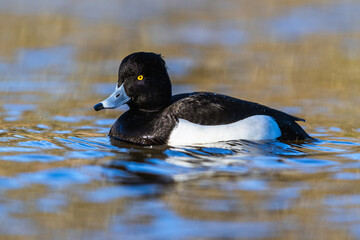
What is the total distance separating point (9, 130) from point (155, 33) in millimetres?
7254

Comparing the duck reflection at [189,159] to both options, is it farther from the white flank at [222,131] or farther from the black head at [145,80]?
the black head at [145,80]

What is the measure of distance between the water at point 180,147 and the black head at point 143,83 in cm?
57

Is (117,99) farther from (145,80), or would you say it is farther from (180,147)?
(180,147)

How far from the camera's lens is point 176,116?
6570mm

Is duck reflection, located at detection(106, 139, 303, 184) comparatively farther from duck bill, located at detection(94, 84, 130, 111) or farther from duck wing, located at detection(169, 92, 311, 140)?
duck bill, located at detection(94, 84, 130, 111)

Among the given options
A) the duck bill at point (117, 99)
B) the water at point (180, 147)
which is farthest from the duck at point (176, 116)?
the water at point (180, 147)

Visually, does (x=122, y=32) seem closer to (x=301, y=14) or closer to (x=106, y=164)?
(x=301, y=14)

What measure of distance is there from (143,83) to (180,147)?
3.09ft

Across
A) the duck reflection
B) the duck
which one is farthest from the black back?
the duck reflection

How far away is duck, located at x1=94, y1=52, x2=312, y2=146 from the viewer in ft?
21.4

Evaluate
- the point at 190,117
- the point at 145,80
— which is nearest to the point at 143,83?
the point at 145,80

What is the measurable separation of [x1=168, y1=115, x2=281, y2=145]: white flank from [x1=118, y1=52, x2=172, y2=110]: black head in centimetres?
56

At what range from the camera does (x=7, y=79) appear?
10.6 m

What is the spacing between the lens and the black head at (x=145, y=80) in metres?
6.89
